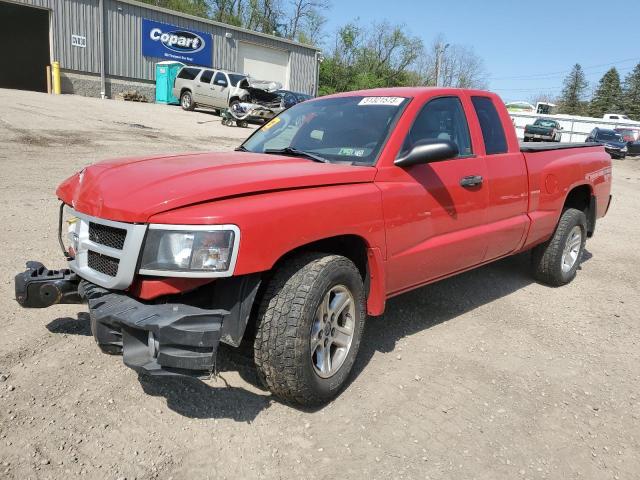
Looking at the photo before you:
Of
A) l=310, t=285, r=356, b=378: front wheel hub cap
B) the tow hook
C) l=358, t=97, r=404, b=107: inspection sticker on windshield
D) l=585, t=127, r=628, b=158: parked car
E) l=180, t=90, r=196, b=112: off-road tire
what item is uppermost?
l=180, t=90, r=196, b=112: off-road tire

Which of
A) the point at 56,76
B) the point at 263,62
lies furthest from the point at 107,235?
the point at 263,62

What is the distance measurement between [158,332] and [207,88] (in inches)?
863

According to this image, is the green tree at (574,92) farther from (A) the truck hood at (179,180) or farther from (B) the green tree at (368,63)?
(A) the truck hood at (179,180)

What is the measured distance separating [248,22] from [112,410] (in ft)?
198

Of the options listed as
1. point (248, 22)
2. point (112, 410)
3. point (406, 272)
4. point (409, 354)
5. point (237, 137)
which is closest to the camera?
point (112, 410)

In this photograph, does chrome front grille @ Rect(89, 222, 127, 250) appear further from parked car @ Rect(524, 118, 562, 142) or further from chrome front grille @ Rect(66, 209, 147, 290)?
parked car @ Rect(524, 118, 562, 142)

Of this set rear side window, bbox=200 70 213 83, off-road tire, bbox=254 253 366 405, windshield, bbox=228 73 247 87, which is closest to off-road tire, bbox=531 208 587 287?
off-road tire, bbox=254 253 366 405

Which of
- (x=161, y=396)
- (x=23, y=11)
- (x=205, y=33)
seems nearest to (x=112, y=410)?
(x=161, y=396)

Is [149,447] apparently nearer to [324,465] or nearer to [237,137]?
[324,465]

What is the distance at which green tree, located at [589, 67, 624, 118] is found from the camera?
8206 cm

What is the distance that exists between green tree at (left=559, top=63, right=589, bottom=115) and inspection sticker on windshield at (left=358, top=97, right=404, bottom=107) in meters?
95.9

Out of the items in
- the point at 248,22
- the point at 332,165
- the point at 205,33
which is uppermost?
the point at 248,22

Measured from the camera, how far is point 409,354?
151 inches

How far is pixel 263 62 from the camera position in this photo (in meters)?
31.9
